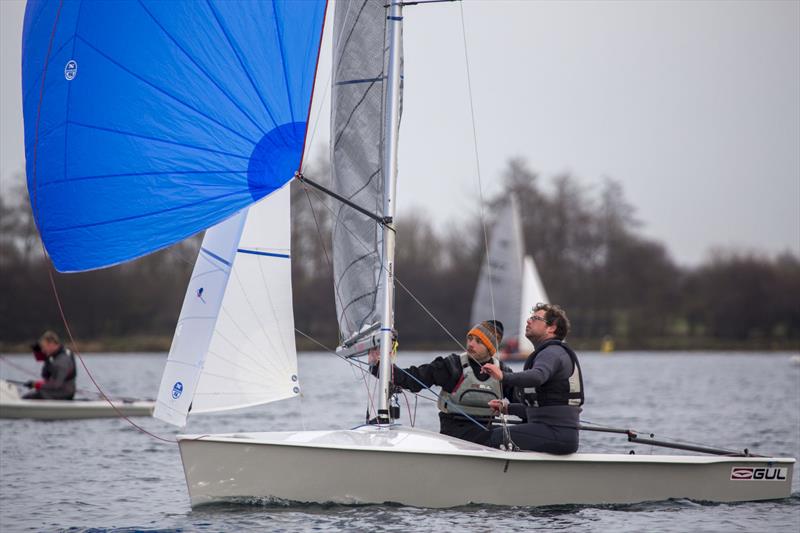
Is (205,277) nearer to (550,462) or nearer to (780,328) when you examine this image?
(550,462)

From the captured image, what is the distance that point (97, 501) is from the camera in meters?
8.46

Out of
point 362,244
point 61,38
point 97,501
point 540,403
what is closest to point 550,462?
point 540,403

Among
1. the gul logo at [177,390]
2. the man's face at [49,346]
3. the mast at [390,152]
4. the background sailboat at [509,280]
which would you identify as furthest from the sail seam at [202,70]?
the background sailboat at [509,280]

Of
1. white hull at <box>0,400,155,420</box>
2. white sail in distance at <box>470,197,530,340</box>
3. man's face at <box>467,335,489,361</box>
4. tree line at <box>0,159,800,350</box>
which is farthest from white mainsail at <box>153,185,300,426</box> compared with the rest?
tree line at <box>0,159,800,350</box>

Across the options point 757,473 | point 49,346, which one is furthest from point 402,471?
point 49,346

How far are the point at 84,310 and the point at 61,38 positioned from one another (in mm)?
36793

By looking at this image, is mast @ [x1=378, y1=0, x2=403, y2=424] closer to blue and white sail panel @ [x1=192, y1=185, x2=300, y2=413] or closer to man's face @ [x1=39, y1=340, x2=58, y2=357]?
blue and white sail panel @ [x1=192, y1=185, x2=300, y2=413]

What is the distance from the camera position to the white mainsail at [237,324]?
7555 mm

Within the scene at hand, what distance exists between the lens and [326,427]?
46.2 ft

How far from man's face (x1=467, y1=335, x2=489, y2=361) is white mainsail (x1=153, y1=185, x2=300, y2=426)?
50.7 inches

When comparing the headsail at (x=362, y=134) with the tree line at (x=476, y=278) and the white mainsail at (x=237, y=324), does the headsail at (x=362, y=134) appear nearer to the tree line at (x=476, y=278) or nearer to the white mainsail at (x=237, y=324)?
the white mainsail at (x=237, y=324)

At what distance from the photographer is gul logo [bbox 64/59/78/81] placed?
24.5ft

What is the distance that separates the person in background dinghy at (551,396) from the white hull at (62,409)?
868 centimetres

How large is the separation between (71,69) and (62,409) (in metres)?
8.72
